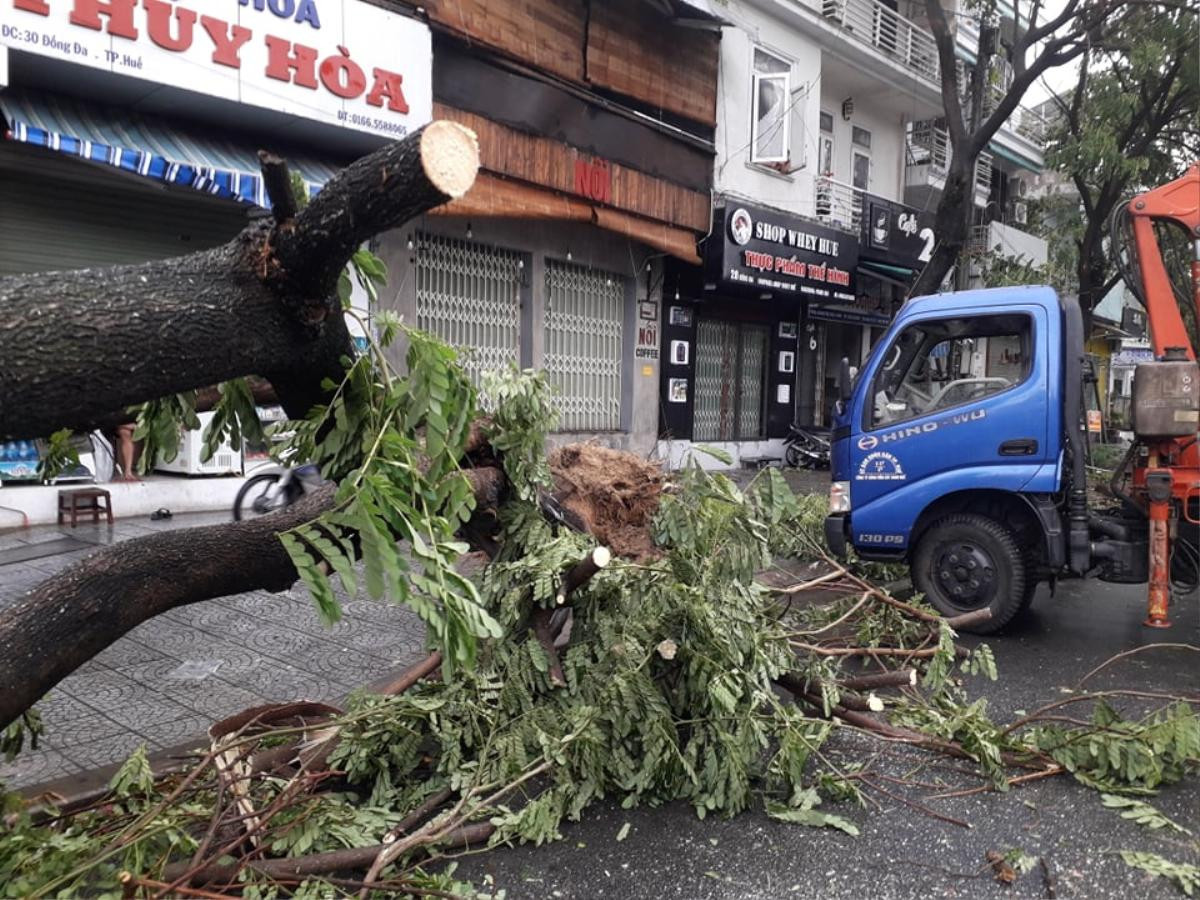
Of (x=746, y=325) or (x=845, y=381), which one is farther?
(x=746, y=325)

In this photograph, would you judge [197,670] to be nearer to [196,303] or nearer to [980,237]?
[196,303]

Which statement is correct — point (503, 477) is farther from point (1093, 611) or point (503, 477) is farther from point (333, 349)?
point (1093, 611)

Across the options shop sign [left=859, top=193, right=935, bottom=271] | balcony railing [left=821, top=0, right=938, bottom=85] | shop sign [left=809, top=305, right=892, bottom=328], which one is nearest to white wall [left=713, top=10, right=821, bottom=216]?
balcony railing [left=821, top=0, right=938, bottom=85]

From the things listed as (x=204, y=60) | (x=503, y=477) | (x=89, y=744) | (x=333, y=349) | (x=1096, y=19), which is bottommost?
(x=89, y=744)

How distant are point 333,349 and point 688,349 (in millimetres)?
11937

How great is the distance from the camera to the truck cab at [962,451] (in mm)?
5852

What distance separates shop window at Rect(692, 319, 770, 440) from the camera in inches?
594

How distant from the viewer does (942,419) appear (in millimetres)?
6168

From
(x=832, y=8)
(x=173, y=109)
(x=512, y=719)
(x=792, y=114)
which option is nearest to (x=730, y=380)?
(x=792, y=114)

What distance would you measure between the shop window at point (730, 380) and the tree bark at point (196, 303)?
12731 mm

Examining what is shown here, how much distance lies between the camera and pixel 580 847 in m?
3.20

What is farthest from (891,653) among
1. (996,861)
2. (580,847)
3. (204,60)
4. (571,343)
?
(571,343)

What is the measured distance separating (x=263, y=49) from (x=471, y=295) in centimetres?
379

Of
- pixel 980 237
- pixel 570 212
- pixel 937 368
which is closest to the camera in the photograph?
pixel 937 368
